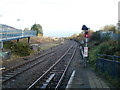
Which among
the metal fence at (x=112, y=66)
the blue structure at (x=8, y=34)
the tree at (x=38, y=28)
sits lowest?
the metal fence at (x=112, y=66)

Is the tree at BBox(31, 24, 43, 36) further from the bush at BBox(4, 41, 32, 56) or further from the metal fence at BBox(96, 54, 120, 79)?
the metal fence at BBox(96, 54, 120, 79)

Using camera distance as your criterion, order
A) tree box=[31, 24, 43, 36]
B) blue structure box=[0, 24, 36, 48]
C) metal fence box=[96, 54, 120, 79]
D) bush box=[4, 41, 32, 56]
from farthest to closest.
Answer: tree box=[31, 24, 43, 36] → bush box=[4, 41, 32, 56] → blue structure box=[0, 24, 36, 48] → metal fence box=[96, 54, 120, 79]

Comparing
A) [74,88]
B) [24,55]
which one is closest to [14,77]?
[74,88]

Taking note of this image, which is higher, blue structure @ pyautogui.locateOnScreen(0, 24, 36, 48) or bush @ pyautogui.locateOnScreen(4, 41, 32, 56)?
blue structure @ pyautogui.locateOnScreen(0, 24, 36, 48)

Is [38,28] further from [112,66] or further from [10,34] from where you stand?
[112,66]

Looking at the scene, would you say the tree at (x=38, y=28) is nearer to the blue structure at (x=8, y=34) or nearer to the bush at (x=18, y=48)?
the blue structure at (x=8, y=34)

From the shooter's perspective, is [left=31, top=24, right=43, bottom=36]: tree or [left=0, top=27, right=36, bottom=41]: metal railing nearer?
[left=0, top=27, right=36, bottom=41]: metal railing

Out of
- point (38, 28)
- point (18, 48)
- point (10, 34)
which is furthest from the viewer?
point (38, 28)

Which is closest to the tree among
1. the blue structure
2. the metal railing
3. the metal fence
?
the metal railing

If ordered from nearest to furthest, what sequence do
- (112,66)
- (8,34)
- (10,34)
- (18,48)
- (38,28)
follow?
(112,66) → (8,34) → (18,48) → (10,34) → (38,28)

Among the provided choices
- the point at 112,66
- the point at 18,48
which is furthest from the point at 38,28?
the point at 112,66

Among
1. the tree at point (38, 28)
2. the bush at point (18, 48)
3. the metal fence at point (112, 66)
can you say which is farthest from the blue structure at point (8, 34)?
the tree at point (38, 28)

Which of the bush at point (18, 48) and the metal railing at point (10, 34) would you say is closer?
the metal railing at point (10, 34)

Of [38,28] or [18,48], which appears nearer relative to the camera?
[18,48]
